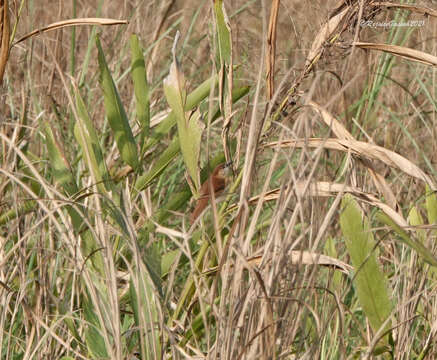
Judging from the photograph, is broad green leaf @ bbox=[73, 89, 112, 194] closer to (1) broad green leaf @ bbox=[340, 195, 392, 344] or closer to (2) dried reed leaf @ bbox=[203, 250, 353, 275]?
(2) dried reed leaf @ bbox=[203, 250, 353, 275]

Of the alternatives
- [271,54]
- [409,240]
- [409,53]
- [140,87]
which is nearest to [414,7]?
[409,53]

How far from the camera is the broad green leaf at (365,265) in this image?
1.08 m

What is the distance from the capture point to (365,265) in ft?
3.60

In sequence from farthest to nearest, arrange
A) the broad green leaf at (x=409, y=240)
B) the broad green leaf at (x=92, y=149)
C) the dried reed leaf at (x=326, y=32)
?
the broad green leaf at (x=92, y=149) < the dried reed leaf at (x=326, y=32) < the broad green leaf at (x=409, y=240)

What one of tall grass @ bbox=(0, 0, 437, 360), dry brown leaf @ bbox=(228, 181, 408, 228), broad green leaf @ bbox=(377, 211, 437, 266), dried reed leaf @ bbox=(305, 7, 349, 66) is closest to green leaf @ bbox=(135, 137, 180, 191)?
tall grass @ bbox=(0, 0, 437, 360)

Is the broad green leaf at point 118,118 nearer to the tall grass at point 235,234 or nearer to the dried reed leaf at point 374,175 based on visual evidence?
the tall grass at point 235,234

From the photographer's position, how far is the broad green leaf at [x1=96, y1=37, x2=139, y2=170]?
4.00 ft

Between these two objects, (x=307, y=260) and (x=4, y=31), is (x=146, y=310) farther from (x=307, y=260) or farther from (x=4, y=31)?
(x=4, y=31)

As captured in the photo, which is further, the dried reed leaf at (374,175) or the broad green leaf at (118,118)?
the broad green leaf at (118,118)

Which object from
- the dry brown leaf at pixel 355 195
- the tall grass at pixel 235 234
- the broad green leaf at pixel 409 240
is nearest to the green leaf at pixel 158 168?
the tall grass at pixel 235 234

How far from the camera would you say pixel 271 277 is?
98cm

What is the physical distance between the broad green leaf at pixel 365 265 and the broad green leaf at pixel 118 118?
1.12ft

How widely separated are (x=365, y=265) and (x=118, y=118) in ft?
1.43

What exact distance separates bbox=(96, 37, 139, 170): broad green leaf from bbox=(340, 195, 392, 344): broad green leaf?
0.34 meters
